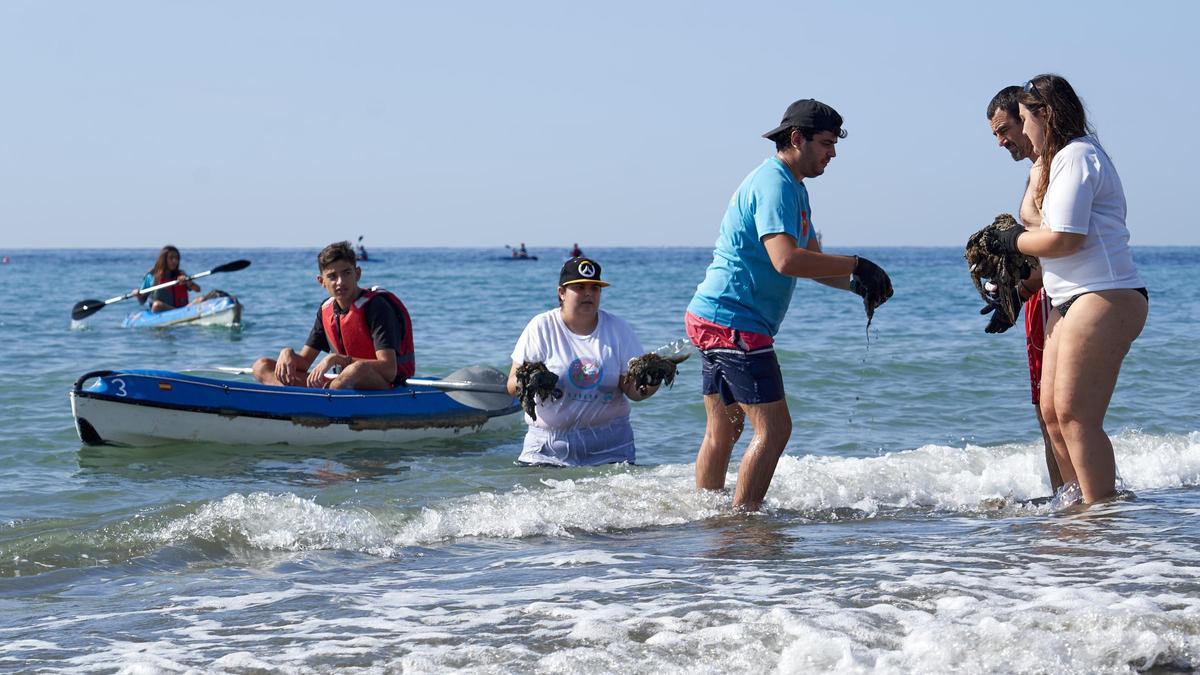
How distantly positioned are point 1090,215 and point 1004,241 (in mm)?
433

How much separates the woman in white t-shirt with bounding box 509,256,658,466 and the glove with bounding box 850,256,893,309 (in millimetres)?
1740

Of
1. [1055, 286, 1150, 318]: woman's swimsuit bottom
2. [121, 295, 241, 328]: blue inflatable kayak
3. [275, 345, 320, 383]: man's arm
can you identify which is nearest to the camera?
[1055, 286, 1150, 318]: woman's swimsuit bottom

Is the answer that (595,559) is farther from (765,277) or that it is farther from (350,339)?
(350,339)

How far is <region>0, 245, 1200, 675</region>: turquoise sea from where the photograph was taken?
12.8ft

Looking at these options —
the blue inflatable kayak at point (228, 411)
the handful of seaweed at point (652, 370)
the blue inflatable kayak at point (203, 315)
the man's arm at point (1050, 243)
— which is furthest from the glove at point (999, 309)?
the blue inflatable kayak at point (203, 315)

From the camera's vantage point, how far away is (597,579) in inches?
190

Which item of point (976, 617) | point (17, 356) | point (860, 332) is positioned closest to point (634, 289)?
point (860, 332)

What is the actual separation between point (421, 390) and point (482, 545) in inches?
170

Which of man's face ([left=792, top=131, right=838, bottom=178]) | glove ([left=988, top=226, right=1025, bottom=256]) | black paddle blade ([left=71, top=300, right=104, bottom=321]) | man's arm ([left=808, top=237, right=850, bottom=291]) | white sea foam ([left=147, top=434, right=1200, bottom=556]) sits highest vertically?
man's face ([left=792, top=131, right=838, bottom=178])

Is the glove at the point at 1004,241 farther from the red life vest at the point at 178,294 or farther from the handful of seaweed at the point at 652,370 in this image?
the red life vest at the point at 178,294

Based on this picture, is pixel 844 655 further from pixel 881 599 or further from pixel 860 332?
pixel 860 332

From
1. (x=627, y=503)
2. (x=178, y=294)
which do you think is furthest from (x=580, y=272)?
(x=178, y=294)

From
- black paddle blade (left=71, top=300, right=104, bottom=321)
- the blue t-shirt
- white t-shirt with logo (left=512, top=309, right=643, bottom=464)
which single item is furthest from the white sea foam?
black paddle blade (left=71, top=300, right=104, bottom=321)

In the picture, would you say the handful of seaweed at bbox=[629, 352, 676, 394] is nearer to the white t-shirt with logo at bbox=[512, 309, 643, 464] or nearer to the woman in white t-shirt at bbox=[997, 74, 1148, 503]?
the white t-shirt with logo at bbox=[512, 309, 643, 464]
